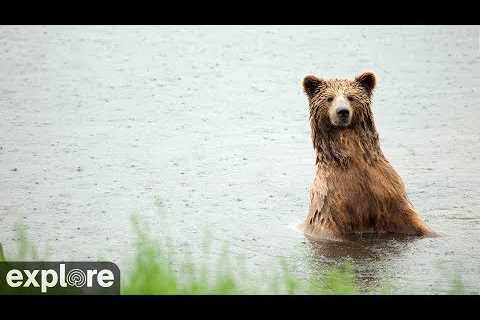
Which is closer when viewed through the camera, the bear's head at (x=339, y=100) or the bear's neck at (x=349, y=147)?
the bear's head at (x=339, y=100)

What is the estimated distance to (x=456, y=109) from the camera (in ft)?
54.6

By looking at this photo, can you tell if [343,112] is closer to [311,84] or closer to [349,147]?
[349,147]

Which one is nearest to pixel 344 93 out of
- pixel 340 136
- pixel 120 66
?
pixel 340 136

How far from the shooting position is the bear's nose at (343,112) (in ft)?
37.9

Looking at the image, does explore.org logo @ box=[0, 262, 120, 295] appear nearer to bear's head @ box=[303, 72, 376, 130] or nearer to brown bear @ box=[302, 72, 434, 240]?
brown bear @ box=[302, 72, 434, 240]

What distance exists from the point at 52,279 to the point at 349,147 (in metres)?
3.67

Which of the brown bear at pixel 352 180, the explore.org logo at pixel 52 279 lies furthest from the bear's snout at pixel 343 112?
the explore.org logo at pixel 52 279

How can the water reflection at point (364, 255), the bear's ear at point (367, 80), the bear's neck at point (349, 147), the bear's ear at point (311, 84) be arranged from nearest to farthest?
the water reflection at point (364, 255)
the bear's neck at point (349, 147)
the bear's ear at point (367, 80)
the bear's ear at point (311, 84)

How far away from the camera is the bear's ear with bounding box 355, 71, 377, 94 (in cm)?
1194

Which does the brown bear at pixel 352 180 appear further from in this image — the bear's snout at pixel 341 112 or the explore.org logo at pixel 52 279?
the explore.org logo at pixel 52 279

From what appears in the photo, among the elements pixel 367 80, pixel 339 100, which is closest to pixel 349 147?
pixel 339 100

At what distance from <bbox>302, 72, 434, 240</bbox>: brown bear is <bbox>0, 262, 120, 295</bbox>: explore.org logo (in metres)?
2.66

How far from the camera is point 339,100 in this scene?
1166cm

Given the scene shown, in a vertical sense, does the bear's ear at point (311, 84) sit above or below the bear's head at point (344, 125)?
above
